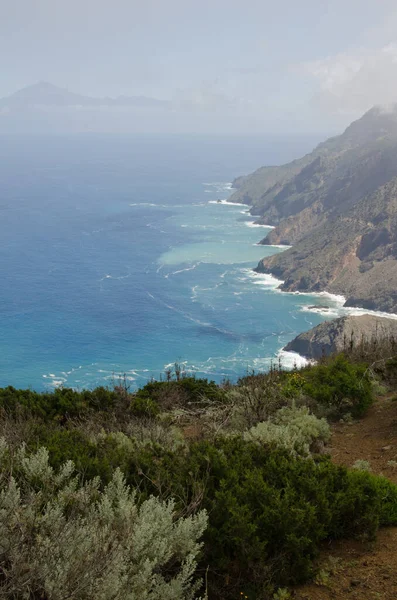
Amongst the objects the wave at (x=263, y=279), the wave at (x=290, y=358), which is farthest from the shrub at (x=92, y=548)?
the wave at (x=263, y=279)

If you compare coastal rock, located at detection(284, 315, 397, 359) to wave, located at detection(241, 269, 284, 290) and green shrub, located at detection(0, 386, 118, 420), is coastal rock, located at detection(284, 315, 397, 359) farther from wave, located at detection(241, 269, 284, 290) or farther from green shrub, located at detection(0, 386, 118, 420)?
green shrub, located at detection(0, 386, 118, 420)

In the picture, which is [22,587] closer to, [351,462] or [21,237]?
[351,462]

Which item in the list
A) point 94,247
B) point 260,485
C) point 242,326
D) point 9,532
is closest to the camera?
point 9,532

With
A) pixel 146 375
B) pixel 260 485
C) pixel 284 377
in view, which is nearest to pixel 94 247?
pixel 146 375

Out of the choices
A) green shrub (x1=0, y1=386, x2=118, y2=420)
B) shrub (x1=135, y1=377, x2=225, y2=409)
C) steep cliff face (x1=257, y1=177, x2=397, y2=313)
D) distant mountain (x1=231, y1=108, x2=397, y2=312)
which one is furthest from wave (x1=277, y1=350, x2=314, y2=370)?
green shrub (x1=0, y1=386, x2=118, y2=420)

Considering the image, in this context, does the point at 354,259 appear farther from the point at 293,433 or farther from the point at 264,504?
the point at 264,504

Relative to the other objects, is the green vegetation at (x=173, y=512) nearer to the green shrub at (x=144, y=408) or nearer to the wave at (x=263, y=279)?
the green shrub at (x=144, y=408)
